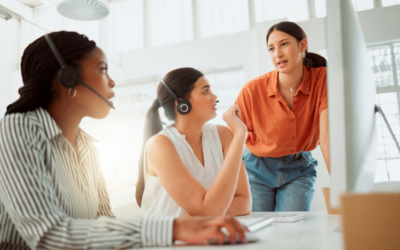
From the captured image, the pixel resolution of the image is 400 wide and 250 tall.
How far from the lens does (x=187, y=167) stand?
1.41 m

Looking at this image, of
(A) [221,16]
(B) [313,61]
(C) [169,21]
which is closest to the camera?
(B) [313,61]

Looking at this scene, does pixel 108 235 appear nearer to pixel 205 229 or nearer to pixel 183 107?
pixel 205 229

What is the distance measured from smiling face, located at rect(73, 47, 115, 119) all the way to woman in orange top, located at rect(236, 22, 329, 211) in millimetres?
1094

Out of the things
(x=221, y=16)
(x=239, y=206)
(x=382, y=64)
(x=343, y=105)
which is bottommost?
(x=239, y=206)

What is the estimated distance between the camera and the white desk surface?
592 mm

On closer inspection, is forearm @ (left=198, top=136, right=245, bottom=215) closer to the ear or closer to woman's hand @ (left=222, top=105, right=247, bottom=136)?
woman's hand @ (left=222, top=105, right=247, bottom=136)

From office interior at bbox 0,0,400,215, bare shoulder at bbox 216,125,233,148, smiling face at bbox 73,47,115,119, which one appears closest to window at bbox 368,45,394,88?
office interior at bbox 0,0,400,215

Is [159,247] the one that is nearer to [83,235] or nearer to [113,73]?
[83,235]

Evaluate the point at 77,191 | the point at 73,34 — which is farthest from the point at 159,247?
the point at 73,34

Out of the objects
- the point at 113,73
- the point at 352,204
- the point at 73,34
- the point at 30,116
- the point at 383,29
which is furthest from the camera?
the point at 113,73

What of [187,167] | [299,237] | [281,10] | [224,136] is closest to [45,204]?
[299,237]

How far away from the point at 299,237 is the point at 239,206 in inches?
23.5

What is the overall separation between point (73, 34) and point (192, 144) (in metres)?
0.78

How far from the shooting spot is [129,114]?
17.1 ft
